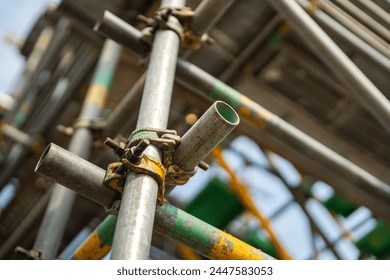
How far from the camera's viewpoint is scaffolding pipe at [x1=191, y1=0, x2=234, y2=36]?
13.4 feet

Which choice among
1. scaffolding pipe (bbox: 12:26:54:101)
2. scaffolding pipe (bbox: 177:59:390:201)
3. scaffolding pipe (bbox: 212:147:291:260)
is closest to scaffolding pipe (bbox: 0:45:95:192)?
scaffolding pipe (bbox: 212:147:291:260)

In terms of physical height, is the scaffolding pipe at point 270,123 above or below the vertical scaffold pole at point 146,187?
above

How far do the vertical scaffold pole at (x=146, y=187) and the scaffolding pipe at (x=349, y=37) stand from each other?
185 cm

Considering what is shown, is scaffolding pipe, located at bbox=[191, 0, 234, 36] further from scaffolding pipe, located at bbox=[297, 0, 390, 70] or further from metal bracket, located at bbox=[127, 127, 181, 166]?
metal bracket, located at bbox=[127, 127, 181, 166]

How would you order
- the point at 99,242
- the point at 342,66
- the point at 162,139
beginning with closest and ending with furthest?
the point at 162,139
the point at 99,242
the point at 342,66

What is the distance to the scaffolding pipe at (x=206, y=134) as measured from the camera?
2.80m

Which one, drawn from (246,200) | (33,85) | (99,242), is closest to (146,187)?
(99,242)

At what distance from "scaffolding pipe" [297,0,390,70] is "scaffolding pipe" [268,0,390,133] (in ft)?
3.46

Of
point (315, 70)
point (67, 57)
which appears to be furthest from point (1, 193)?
point (315, 70)

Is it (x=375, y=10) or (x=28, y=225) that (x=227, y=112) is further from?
(x=28, y=225)

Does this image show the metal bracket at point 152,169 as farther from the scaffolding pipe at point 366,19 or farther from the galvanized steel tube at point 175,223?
the scaffolding pipe at point 366,19

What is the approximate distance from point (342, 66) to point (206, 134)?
5.29 ft

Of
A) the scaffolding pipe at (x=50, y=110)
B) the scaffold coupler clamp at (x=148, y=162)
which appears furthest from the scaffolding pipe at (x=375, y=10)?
the scaffolding pipe at (x=50, y=110)

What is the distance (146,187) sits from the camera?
275cm
